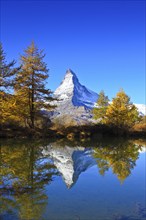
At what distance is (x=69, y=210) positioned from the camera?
5305mm

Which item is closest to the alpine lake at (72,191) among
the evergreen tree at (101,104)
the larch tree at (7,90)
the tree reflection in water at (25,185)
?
the tree reflection in water at (25,185)

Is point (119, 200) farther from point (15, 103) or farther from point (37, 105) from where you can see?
point (37, 105)

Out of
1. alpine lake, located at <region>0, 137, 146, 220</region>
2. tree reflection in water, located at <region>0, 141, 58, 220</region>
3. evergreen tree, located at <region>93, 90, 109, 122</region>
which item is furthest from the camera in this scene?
evergreen tree, located at <region>93, 90, 109, 122</region>

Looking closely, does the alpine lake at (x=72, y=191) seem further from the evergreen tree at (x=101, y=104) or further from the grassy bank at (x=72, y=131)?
the evergreen tree at (x=101, y=104)

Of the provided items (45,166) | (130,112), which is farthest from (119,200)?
(130,112)

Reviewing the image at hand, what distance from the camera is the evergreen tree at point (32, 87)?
26672mm

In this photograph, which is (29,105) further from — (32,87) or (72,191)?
(72,191)

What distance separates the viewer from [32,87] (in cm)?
2717

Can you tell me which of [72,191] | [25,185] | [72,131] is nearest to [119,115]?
[72,131]

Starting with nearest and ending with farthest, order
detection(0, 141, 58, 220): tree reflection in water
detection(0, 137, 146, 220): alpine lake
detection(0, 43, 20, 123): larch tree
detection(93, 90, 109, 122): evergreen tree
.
Result: detection(0, 137, 146, 220): alpine lake < detection(0, 141, 58, 220): tree reflection in water < detection(0, 43, 20, 123): larch tree < detection(93, 90, 109, 122): evergreen tree

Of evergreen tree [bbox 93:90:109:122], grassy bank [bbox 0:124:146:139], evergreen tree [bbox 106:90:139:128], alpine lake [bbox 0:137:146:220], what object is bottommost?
alpine lake [bbox 0:137:146:220]

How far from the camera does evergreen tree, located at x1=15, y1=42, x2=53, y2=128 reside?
26672 millimetres

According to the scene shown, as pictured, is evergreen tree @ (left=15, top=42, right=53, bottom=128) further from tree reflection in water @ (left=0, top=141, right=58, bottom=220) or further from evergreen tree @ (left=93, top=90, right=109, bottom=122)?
evergreen tree @ (left=93, top=90, right=109, bottom=122)

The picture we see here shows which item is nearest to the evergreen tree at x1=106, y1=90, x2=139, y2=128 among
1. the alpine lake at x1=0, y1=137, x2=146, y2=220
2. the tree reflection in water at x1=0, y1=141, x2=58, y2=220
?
the tree reflection in water at x1=0, y1=141, x2=58, y2=220
